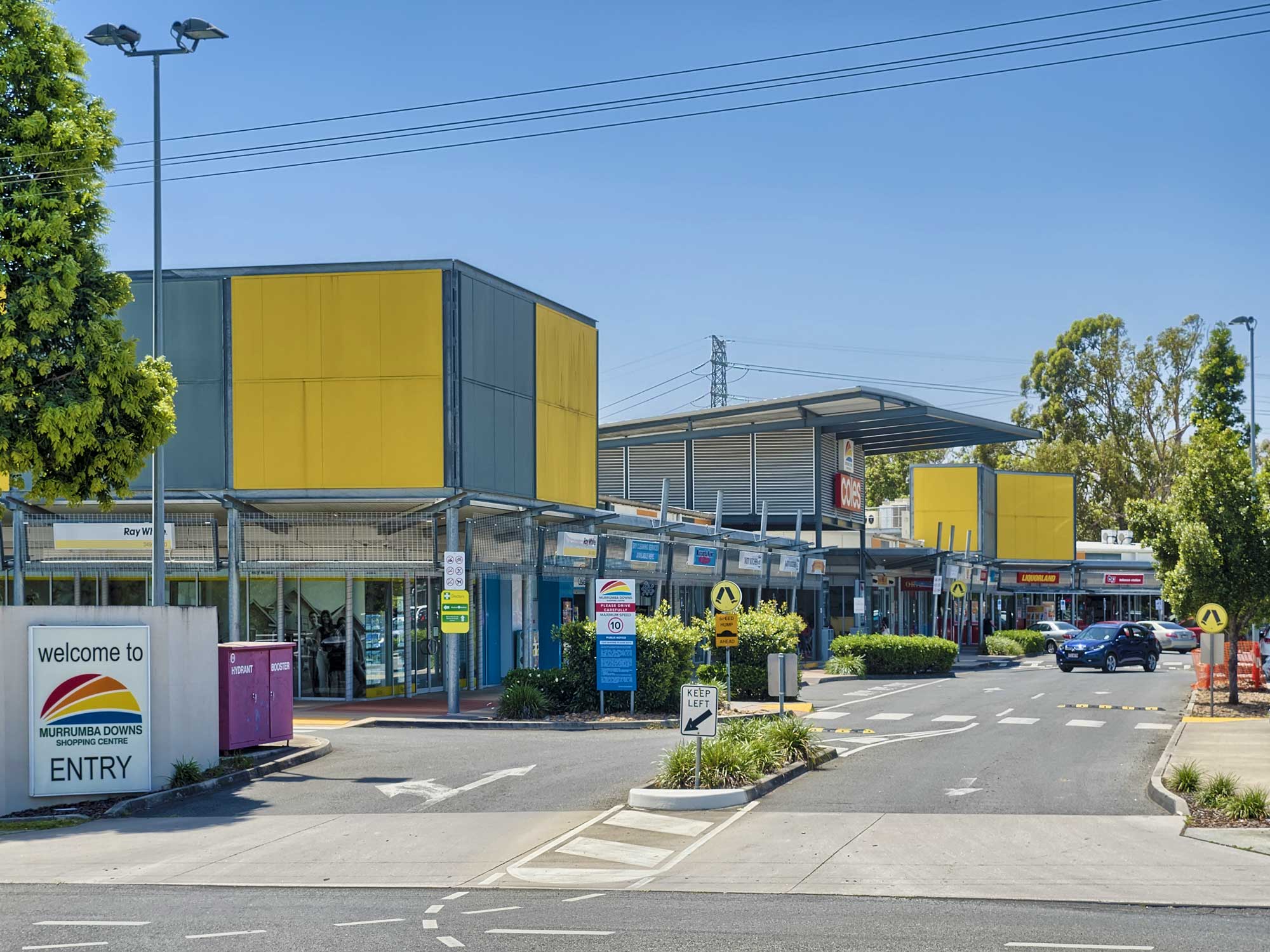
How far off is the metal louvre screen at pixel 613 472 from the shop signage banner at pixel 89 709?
135 feet

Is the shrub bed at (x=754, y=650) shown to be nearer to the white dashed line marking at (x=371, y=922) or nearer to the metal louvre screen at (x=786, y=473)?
the white dashed line marking at (x=371, y=922)

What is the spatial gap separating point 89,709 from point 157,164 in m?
9.47

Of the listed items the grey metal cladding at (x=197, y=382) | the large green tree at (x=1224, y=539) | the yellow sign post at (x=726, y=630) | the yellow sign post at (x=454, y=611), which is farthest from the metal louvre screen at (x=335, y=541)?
the large green tree at (x=1224, y=539)

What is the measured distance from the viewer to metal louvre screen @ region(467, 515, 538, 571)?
29.3m

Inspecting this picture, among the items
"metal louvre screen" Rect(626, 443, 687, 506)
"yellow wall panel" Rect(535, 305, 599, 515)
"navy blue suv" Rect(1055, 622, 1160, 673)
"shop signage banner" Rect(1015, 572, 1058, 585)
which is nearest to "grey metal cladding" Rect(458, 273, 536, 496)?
"yellow wall panel" Rect(535, 305, 599, 515)

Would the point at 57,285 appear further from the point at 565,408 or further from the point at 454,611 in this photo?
the point at 565,408

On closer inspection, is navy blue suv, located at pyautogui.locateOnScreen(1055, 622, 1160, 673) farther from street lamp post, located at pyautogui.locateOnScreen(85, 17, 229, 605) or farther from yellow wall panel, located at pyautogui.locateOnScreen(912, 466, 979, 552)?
street lamp post, located at pyautogui.locateOnScreen(85, 17, 229, 605)

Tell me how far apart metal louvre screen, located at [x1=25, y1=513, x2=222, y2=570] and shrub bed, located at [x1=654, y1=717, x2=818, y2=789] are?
14.7 m

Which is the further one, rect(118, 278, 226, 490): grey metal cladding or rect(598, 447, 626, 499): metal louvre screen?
rect(598, 447, 626, 499): metal louvre screen

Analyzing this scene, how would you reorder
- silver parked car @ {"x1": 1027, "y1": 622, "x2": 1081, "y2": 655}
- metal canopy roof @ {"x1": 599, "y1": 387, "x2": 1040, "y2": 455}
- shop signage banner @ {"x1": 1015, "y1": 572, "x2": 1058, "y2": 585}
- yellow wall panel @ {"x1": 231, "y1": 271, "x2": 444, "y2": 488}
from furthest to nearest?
shop signage banner @ {"x1": 1015, "y1": 572, "x2": 1058, "y2": 585}
silver parked car @ {"x1": 1027, "y1": 622, "x2": 1081, "y2": 655}
metal canopy roof @ {"x1": 599, "y1": 387, "x2": 1040, "y2": 455}
yellow wall panel @ {"x1": 231, "y1": 271, "x2": 444, "y2": 488}

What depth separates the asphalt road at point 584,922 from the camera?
9.45 metres

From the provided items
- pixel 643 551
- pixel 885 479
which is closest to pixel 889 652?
pixel 643 551

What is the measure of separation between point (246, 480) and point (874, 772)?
15918 millimetres

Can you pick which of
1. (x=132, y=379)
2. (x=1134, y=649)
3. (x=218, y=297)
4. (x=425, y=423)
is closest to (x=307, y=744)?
(x=132, y=379)
